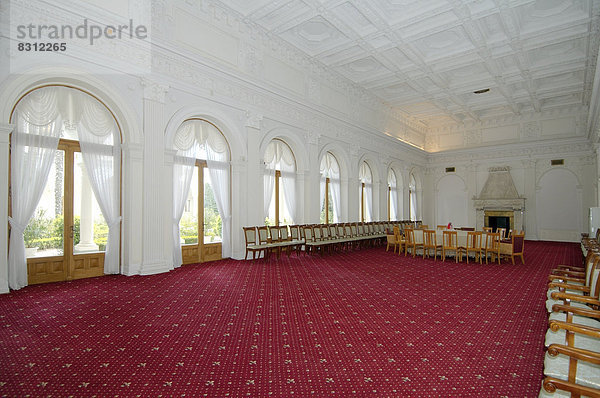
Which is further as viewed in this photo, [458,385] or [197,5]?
[197,5]

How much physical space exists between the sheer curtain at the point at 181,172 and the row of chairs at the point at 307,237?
5.04ft

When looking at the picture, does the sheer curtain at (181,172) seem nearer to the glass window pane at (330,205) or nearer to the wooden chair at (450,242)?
the glass window pane at (330,205)

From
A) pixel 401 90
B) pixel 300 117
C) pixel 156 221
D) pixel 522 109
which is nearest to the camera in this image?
pixel 156 221

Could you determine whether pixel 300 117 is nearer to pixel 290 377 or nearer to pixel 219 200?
pixel 219 200

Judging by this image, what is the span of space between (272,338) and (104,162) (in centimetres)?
467

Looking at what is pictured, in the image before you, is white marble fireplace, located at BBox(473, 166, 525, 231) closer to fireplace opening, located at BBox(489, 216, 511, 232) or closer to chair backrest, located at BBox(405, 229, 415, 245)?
fireplace opening, located at BBox(489, 216, 511, 232)

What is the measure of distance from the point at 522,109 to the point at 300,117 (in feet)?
36.0

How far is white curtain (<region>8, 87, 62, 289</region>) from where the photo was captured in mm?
4922

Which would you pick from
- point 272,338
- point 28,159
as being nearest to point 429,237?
point 272,338

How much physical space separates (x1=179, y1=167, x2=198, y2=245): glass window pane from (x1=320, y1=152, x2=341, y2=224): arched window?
4.72 metres

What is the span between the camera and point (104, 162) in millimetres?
5984

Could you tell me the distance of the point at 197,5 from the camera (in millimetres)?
7121

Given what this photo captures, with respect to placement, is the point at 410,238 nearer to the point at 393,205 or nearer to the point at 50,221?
the point at 393,205

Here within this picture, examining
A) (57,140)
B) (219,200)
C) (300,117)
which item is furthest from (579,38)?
(57,140)
